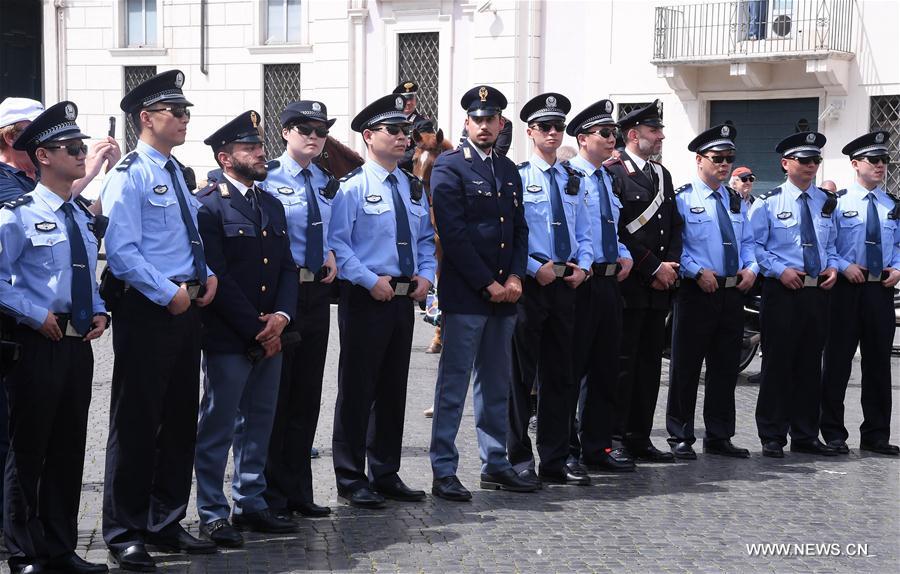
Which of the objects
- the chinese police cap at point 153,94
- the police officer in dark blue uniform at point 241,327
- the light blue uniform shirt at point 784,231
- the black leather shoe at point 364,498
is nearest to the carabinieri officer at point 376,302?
the black leather shoe at point 364,498

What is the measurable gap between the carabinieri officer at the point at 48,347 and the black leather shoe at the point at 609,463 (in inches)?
144

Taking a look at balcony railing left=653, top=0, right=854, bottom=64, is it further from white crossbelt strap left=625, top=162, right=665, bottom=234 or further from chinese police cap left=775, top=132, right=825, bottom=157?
white crossbelt strap left=625, top=162, right=665, bottom=234

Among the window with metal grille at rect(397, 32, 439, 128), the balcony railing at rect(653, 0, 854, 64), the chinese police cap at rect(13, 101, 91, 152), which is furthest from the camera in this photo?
the window with metal grille at rect(397, 32, 439, 128)

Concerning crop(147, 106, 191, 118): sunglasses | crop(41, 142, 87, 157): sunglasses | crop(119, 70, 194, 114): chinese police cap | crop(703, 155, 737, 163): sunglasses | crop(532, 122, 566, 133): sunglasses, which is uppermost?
crop(119, 70, 194, 114): chinese police cap

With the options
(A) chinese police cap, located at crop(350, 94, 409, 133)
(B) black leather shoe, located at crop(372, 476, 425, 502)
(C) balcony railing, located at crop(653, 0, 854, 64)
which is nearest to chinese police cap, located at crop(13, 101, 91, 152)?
(A) chinese police cap, located at crop(350, 94, 409, 133)

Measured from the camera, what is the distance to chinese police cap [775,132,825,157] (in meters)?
9.44

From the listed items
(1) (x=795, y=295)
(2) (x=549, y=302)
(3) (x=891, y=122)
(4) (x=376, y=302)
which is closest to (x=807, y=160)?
(1) (x=795, y=295)

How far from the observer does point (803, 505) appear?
766 centimetres

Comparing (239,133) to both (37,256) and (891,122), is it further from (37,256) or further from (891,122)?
(891,122)

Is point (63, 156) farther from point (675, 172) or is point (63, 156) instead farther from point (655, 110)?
point (675, 172)

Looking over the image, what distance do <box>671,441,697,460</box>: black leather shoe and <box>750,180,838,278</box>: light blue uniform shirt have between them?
1.38 metres

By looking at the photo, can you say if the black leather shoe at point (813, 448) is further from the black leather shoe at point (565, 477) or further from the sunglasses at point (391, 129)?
the sunglasses at point (391, 129)

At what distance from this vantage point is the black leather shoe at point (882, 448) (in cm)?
950

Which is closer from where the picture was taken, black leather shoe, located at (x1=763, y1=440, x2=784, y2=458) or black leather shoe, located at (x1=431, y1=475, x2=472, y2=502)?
black leather shoe, located at (x1=431, y1=475, x2=472, y2=502)
